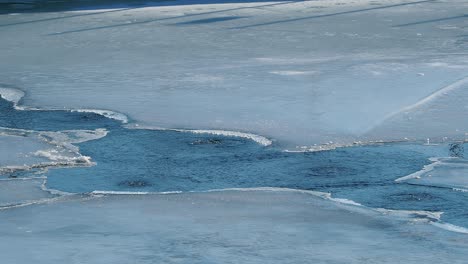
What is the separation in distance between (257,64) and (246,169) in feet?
11.1

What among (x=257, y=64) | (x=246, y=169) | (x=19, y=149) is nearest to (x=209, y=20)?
(x=257, y=64)

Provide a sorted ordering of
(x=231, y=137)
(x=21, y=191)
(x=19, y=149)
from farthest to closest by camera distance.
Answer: (x=231, y=137), (x=19, y=149), (x=21, y=191)

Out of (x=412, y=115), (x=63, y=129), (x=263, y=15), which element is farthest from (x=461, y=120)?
(x=263, y=15)

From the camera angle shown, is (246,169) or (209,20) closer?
(246,169)

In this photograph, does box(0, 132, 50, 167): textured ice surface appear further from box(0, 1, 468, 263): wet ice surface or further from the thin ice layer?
the thin ice layer

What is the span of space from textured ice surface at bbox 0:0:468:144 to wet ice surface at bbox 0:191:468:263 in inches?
61.7

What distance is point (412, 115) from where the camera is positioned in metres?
7.23

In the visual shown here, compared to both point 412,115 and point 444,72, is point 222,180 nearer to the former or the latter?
point 412,115

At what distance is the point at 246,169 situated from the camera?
19.9ft

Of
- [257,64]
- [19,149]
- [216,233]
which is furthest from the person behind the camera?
[257,64]

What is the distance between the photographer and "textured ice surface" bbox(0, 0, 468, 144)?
23.9 ft

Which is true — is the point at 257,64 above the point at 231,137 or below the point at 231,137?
above

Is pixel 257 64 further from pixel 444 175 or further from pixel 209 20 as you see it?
pixel 444 175

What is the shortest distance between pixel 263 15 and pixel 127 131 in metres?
5.86
